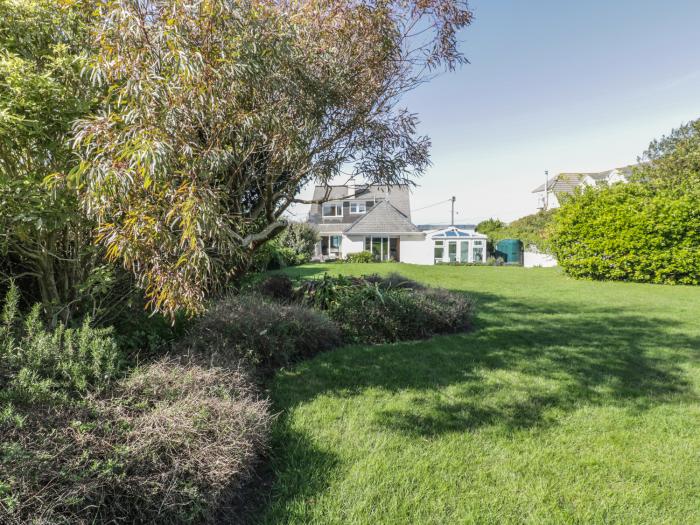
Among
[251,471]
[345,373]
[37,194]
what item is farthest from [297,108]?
[251,471]

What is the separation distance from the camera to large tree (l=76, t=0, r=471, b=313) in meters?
2.73

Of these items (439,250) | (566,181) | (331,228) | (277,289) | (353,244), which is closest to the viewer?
(277,289)

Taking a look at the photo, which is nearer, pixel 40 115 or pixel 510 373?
pixel 40 115

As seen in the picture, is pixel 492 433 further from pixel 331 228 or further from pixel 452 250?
pixel 331 228

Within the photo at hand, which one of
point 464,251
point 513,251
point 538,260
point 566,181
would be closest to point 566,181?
point 566,181

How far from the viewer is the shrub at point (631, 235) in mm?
13266

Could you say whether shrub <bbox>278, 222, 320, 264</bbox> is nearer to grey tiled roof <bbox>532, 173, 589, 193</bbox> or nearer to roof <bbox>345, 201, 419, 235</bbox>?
roof <bbox>345, 201, 419, 235</bbox>

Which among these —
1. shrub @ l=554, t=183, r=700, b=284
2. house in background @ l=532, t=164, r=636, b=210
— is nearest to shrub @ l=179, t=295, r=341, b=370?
shrub @ l=554, t=183, r=700, b=284

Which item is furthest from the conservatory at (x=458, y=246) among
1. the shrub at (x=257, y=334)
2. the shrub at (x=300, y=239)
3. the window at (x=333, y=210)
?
the shrub at (x=257, y=334)

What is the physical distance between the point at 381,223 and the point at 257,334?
24495mm

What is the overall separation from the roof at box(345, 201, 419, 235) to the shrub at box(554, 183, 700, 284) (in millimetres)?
13482

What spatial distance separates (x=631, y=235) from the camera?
45.9 feet

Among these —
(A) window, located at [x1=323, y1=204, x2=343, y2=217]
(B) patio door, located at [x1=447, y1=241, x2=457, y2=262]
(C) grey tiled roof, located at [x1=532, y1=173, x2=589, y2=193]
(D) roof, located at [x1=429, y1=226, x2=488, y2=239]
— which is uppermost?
(C) grey tiled roof, located at [x1=532, y1=173, x2=589, y2=193]

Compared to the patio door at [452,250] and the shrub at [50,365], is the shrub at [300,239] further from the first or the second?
the shrub at [50,365]
